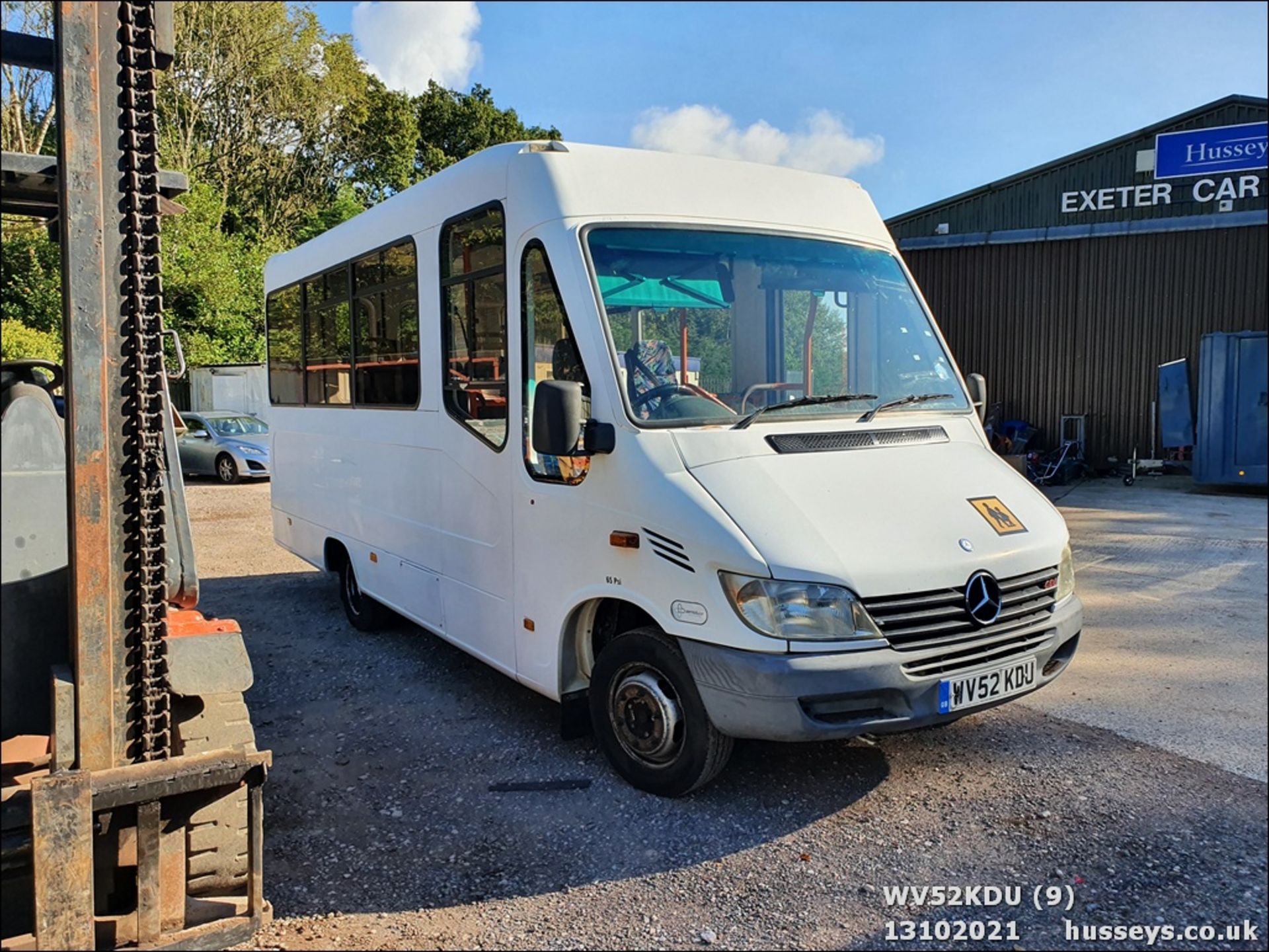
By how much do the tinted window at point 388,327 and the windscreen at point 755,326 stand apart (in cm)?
185

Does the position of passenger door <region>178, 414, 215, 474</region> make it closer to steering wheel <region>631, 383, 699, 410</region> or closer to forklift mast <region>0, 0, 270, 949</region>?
steering wheel <region>631, 383, 699, 410</region>

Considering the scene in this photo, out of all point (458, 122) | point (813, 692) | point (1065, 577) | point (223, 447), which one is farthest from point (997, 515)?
point (458, 122)

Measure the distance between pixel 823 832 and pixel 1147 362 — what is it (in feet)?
54.8

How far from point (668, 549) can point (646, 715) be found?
786 mm

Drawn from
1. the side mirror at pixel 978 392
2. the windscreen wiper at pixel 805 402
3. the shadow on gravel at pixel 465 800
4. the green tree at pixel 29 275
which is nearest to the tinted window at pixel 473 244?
the windscreen wiper at pixel 805 402

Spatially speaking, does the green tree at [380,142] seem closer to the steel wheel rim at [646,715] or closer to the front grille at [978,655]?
the steel wheel rim at [646,715]

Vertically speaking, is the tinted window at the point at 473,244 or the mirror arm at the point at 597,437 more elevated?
the tinted window at the point at 473,244

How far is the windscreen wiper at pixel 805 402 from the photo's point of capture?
4074 mm

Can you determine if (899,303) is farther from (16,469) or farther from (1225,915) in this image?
(16,469)

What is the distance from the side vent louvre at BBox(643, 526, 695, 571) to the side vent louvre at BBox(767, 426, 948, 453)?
2.13ft

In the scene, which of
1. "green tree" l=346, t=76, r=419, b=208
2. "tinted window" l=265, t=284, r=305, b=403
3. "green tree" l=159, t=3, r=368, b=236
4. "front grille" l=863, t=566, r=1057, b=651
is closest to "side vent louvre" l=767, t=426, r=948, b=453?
"front grille" l=863, t=566, r=1057, b=651

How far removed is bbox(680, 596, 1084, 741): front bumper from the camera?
11.2 feet

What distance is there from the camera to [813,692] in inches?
134

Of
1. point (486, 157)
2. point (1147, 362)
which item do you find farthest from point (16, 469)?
point (1147, 362)
